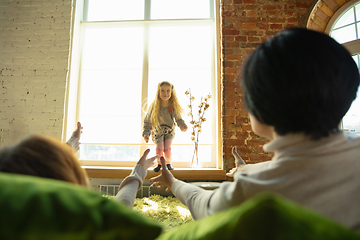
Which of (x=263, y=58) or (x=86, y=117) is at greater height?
(x=86, y=117)

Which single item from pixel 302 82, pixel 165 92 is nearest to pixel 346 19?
pixel 165 92

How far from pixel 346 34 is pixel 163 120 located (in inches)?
101

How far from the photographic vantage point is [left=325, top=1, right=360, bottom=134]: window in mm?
2617

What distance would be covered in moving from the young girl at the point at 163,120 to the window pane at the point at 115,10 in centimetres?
149

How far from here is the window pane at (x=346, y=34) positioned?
2.68m

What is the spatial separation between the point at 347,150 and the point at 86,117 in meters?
3.41

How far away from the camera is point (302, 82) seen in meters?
0.47

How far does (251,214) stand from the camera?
236mm

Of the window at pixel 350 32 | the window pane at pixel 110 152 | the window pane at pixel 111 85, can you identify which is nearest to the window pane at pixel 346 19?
the window at pixel 350 32

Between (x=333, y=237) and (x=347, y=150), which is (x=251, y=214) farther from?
(x=347, y=150)

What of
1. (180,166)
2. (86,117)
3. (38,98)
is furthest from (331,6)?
(38,98)

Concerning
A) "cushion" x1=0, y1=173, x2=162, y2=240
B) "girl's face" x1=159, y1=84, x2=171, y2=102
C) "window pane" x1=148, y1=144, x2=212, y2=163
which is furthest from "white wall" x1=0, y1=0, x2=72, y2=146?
"cushion" x1=0, y1=173, x2=162, y2=240

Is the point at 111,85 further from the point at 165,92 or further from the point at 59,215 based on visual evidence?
the point at 59,215

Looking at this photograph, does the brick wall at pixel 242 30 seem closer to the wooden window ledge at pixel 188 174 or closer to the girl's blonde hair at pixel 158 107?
the wooden window ledge at pixel 188 174
